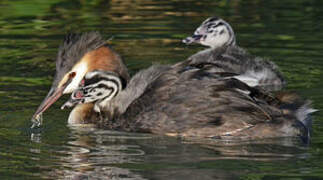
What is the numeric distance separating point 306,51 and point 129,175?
567 cm

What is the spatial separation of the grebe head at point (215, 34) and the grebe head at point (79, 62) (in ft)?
9.98

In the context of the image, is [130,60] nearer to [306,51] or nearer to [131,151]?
[306,51]

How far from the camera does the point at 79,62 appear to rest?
9883 mm

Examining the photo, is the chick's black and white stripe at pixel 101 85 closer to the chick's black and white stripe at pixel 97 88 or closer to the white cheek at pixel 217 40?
the chick's black and white stripe at pixel 97 88

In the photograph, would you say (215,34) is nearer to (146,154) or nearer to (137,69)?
(137,69)

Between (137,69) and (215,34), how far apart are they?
4.22 feet

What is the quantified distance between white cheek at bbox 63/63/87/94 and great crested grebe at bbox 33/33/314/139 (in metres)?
0.01

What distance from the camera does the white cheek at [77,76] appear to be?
9.91 meters

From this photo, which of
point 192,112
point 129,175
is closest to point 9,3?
point 192,112

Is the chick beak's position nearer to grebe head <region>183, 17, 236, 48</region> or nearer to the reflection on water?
the reflection on water

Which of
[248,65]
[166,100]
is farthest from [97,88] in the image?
[248,65]

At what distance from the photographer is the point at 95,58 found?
→ 9.93 metres

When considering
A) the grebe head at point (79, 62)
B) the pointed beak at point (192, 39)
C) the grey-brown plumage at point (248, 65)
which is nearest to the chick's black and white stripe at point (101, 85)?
the grebe head at point (79, 62)

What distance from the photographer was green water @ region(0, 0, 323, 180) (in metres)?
8.04
